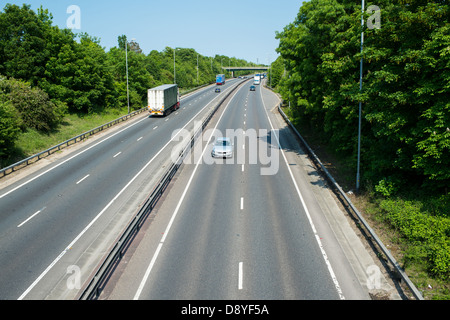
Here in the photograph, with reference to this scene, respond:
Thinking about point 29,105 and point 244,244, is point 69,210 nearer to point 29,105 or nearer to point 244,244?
point 244,244

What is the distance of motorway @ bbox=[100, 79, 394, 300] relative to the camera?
495 inches

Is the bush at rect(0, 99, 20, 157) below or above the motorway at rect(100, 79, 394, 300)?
above

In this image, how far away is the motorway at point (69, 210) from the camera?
13.5 meters

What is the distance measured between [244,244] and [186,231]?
3.17 meters

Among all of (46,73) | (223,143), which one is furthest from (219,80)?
(223,143)

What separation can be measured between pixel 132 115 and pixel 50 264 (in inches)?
1588

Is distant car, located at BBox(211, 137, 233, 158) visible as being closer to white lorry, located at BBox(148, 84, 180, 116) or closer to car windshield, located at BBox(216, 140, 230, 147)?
car windshield, located at BBox(216, 140, 230, 147)

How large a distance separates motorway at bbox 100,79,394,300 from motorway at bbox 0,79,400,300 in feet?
0.18

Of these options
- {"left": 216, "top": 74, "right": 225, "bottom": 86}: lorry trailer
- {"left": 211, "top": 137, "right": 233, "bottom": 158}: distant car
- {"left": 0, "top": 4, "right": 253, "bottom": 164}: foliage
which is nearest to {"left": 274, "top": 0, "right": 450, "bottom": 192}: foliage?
{"left": 211, "top": 137, "right": 233, "bottom": 158}: distant car

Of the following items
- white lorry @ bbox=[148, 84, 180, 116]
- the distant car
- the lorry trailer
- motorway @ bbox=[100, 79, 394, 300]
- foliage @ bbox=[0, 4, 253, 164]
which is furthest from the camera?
the lorry trailer

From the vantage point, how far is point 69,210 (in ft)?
63.7

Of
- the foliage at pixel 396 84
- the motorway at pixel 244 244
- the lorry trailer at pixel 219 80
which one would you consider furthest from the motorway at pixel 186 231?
the lorry trailer at pixel 219 80
